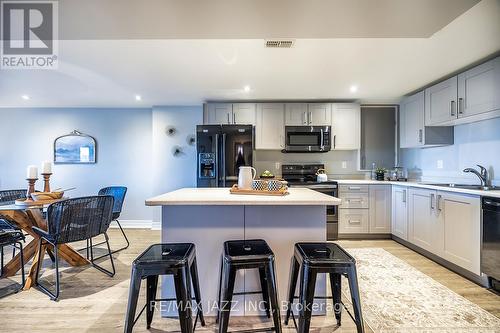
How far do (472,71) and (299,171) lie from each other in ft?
8.27

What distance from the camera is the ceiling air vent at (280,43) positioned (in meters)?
2.08

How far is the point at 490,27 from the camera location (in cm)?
195

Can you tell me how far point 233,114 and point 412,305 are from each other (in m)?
3.26

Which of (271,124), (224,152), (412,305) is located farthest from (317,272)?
(271,124)

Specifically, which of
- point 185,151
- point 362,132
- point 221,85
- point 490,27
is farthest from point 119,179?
point 490,27

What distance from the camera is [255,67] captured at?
2.68 metres

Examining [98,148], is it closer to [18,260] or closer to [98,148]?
[98,148]

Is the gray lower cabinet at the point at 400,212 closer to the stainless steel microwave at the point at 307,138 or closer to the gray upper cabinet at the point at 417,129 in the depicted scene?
the gray upper cabinet at the point at 417,129

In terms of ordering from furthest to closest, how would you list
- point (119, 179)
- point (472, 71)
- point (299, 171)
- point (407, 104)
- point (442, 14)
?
1. point (119, 179)
2. point (299, 171)
3. point (407, 104)
4. point (472, 71)
5. point (442, 14)

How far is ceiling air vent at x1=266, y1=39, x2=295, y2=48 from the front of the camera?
6.82 ft

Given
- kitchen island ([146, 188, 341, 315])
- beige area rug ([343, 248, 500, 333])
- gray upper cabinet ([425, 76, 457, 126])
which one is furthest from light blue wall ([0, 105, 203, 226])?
gray upper cabinet ([425, 76, 457, 126])

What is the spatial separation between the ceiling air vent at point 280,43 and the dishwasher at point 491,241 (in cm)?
227

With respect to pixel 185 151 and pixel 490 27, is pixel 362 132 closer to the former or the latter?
pixel 490 27

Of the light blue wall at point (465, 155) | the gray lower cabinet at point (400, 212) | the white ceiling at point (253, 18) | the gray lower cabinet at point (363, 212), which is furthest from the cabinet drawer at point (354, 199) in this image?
the white ceiling at point (253, 18)
